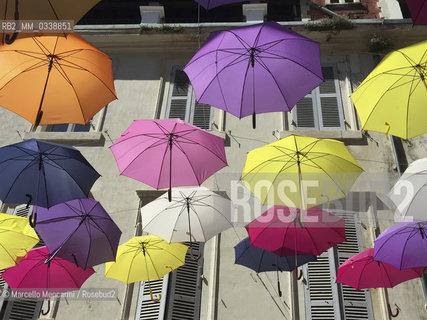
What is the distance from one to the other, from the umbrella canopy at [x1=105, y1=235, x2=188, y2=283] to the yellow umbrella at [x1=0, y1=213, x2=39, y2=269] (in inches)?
51.1

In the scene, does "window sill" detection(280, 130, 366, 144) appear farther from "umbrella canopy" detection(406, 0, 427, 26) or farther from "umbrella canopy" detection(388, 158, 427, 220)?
"umbrella canopy" detection(406, 0, 427, 26)

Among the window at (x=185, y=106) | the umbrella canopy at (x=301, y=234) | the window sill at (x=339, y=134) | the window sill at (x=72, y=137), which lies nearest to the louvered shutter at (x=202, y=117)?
the window at (x=185, y=106)

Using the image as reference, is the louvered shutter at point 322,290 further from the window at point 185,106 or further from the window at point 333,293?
the window at point 185,106

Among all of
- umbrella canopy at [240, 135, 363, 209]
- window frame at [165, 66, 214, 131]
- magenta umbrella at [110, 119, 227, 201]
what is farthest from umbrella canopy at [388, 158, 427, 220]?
window frame at [165, 66, 214, 131]

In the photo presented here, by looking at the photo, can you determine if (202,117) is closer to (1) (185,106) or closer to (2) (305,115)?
(1) (185,106)

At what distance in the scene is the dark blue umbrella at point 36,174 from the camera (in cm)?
647

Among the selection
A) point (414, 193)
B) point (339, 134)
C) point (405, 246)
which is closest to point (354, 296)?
point (405, 246)

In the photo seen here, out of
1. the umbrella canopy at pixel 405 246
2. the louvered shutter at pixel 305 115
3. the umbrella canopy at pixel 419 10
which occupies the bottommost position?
the umbrella canopy at pixel 405 246

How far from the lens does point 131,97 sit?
1107cm

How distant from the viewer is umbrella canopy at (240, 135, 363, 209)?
679cm

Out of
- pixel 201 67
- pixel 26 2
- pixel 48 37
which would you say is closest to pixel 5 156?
pixel 48 37

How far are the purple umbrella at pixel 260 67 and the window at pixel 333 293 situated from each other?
358cm

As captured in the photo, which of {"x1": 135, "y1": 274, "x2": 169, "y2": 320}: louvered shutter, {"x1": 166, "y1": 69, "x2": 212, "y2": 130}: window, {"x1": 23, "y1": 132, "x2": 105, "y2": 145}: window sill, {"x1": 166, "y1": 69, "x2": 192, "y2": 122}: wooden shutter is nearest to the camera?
{"x1": 135, "y1": 274, "x2": 169, "y2": 320}: louvered shutter

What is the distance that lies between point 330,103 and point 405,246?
4.99 metres
